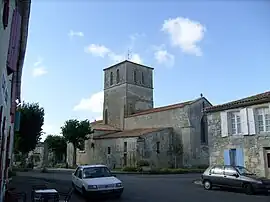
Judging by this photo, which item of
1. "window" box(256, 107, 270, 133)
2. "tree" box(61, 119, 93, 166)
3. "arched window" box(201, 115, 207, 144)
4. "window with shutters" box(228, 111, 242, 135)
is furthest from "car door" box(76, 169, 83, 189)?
Result: "tree" box(61, 119, 93, 166)

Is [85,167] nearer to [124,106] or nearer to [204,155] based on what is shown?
[204,155]

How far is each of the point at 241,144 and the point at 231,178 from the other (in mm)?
4489

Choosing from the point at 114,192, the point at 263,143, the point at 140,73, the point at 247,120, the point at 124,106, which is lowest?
the point at 114,192

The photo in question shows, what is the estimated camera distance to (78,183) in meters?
15.0

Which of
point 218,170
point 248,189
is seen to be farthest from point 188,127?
point 248,189

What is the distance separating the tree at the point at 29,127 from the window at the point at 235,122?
17.4 meters

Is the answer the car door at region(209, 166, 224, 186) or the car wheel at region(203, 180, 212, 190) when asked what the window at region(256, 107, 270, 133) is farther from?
the car wheel at region(203, 180, 212, 190)

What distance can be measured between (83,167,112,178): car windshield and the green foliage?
15.5m

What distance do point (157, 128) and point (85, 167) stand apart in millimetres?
28897

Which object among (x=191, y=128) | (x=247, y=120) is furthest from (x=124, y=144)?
(x=247, y=120)

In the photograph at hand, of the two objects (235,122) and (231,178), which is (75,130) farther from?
(231,178)

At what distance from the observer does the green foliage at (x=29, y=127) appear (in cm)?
2859

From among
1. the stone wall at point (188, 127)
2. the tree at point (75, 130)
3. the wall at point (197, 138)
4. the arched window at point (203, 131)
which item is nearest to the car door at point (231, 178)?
the stone wall at point (188, 127)

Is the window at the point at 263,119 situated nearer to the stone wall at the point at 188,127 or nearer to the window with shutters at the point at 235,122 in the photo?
the window with shutters at the point at 235,122
